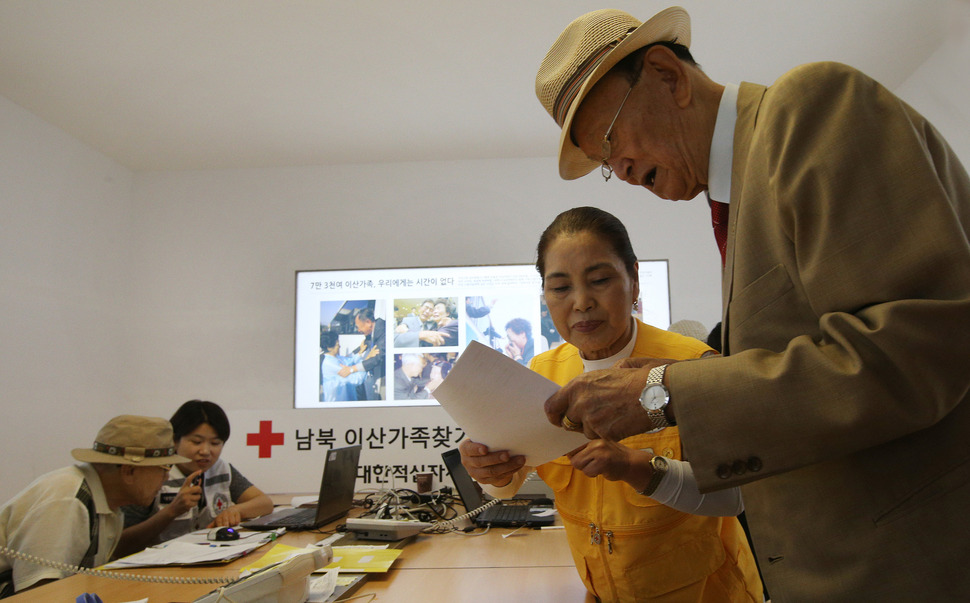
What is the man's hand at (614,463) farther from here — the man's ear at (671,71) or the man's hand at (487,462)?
the man's ear at (671,71)

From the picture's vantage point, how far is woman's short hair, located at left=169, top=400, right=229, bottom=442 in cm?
298

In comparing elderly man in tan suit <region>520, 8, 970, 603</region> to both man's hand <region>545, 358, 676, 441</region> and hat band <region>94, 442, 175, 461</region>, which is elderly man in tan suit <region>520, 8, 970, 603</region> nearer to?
man's hand <region>545, 358, 676, 441</region>

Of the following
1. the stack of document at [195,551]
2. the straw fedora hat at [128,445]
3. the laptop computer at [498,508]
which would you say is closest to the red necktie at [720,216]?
the laptop computer at [498,508]

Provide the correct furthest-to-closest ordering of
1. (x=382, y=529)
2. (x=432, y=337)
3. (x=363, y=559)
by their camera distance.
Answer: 1. (x=432, y=337)
2. (x=382, y=529)
3. (x=363, y=559)

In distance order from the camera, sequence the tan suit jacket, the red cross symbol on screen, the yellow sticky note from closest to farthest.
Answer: the tan suit jacket, the yellow sticky note, the red cross symbol on screen

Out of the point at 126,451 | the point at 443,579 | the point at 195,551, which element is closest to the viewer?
the point at 443,579

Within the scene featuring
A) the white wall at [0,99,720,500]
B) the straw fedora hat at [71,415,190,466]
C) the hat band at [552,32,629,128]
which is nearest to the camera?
the hat band at [552,32,629,128]

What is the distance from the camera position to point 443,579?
153 centimetres

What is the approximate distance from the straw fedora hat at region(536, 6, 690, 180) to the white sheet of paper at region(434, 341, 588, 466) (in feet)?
1.26

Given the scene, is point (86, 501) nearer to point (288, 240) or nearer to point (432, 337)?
point (432, 337)

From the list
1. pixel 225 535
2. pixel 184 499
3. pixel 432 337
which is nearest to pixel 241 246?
pixel 432 337

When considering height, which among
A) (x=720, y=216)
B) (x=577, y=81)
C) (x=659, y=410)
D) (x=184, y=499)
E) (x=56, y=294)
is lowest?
(x=184, y=499)

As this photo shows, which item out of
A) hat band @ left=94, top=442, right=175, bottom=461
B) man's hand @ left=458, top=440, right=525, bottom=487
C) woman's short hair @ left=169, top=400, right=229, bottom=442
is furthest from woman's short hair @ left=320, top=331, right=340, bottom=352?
man's hand @ left=458, top=440, right=525, bottom=487

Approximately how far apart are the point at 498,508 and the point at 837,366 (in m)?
2.13
